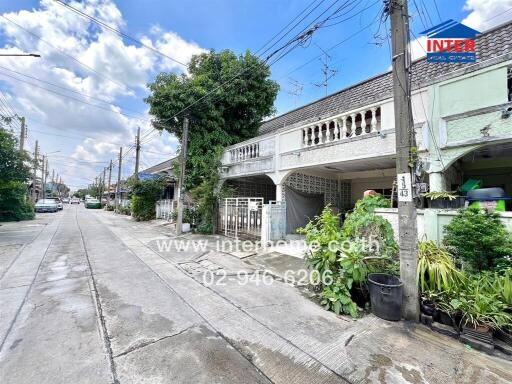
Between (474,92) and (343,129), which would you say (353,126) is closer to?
(343,129)

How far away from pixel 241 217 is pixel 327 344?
7.26 metres

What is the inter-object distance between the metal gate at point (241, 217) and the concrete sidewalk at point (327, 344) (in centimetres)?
472

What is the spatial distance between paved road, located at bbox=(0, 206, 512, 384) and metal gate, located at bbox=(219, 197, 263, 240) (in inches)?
163

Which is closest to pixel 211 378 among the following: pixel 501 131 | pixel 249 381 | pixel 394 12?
pixel 249 381

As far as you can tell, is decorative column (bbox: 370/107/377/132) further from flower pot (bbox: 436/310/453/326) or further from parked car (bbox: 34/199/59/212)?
parked car (bbox: 34/199/59/212)

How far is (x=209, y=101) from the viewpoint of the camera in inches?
452

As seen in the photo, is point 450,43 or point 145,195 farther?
point 145,195

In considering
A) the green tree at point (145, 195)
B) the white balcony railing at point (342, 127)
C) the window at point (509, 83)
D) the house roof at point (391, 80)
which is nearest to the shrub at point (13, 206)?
the green tree at point (145, 195)

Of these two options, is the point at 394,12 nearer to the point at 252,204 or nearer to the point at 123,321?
the point at 123,321

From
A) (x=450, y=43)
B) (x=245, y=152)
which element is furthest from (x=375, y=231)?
(x=245, y=152)

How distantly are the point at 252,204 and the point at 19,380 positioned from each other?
749cm

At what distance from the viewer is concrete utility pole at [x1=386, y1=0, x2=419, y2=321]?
3.58 metres

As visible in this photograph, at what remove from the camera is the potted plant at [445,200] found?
A: 468cm

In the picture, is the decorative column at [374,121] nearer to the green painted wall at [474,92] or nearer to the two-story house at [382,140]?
the two-story house at [382,140]
